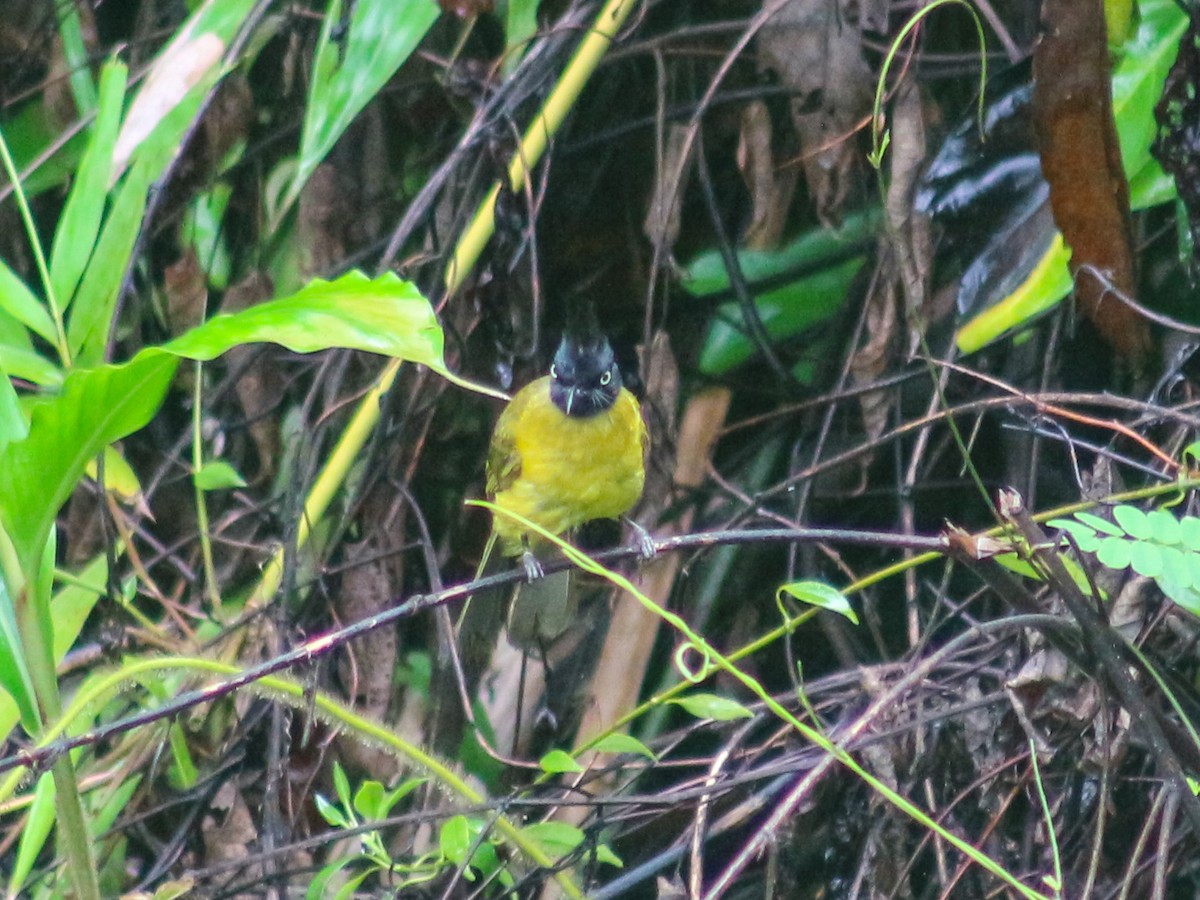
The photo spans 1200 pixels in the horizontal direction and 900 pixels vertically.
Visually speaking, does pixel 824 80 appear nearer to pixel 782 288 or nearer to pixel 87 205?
pixel 782 288

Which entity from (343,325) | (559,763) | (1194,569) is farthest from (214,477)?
(1194,569)

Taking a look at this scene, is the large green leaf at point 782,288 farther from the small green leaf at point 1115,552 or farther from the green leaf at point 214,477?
the small green leaf at point 1115,552

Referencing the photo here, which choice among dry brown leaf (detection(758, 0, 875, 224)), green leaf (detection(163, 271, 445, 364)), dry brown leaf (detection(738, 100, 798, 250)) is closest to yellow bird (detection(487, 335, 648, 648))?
dry brown leaf (detection(738, 100, 798, 250))

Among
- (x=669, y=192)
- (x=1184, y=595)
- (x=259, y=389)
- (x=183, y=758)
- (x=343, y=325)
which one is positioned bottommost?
(x=183, y=758)

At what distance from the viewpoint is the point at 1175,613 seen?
1802 mm

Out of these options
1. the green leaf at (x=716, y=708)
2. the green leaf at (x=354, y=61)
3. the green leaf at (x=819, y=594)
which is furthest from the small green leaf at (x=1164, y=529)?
the green leaf at (x=354, y=61)

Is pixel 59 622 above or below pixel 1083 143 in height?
below

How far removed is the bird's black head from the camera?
2545mm

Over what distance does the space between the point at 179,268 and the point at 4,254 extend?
60cm

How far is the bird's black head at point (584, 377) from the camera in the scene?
8.35ft

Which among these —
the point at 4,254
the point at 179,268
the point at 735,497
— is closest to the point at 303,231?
the point at 179,268

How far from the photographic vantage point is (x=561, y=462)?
2627 mm

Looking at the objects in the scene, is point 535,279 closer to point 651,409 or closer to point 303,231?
point 651,409

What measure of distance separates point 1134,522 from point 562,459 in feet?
4.63
